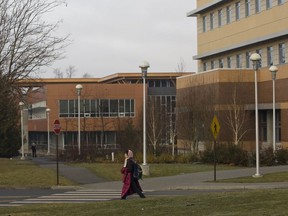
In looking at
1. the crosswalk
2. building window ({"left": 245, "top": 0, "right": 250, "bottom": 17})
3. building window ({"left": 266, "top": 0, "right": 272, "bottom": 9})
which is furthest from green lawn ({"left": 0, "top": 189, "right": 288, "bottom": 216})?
building window ({"left": 245, "top": 0, "right": 250, "bottom": 17})

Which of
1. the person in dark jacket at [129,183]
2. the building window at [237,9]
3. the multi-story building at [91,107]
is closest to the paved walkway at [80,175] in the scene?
the person in dark jacket at [129,183]

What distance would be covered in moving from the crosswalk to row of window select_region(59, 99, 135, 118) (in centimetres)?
6420

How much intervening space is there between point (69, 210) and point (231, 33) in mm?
50427

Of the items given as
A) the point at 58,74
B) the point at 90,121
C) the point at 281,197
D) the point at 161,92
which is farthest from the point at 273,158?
the point at 58,74

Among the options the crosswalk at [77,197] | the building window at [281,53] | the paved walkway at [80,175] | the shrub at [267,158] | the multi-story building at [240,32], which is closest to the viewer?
the crosswalk at [77,197]

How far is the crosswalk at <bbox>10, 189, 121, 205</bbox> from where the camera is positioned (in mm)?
20917

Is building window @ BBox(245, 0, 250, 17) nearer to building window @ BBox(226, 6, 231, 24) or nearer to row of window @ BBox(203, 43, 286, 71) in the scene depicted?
row of window @ BBox(203, 43, 286, 71)

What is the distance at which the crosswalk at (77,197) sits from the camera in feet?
68.6

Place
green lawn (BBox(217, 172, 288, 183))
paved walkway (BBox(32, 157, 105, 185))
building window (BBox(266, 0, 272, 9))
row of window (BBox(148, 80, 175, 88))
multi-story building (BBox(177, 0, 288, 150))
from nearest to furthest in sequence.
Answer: green lawn (BBox(217, 172, 288, 183))
paved walkway (BBox(32, 157, 105, 185))
multi-story building (BBox(177, 0, 288, 150))
building window (BBox(266, 0, 272, 9))
row of window (BBox(148, 80, 175, 88))

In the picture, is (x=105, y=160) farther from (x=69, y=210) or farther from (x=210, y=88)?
(x=69, y=210)

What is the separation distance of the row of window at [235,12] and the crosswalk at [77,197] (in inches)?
1377

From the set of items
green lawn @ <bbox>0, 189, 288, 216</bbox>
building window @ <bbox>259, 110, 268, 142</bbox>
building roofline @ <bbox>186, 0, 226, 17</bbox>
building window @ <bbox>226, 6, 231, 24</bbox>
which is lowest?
green lawn @ <bbox>0, 189, 288, 216</bbox>

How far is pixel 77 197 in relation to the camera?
2259 cm

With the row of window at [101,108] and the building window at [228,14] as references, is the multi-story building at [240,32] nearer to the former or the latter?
the building window at [228,14]
